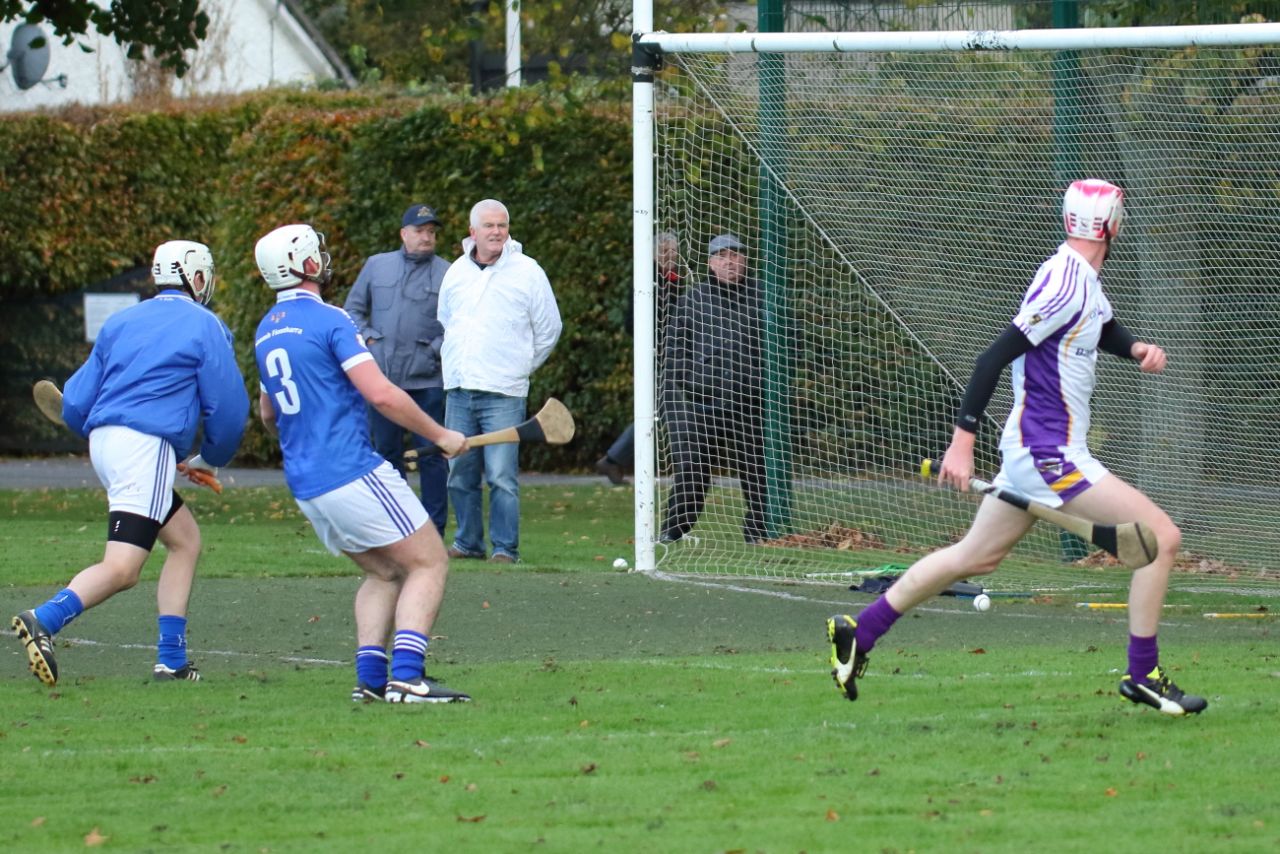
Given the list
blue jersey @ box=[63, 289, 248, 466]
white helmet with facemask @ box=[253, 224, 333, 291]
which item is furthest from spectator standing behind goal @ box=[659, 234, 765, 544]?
white helmet with facemask @ box=[253, 224, 333, 291]

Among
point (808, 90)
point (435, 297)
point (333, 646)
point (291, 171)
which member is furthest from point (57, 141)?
point (333, 646)

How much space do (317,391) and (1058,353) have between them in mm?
2633

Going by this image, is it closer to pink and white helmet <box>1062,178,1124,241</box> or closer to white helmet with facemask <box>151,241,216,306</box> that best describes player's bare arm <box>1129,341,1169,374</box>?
pink and white helmet <box>1062,178,1124,241</box>

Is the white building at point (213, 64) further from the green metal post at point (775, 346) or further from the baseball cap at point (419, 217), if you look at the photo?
the green metal post at point (775, 346)

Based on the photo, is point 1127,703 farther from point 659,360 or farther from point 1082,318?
point 659,360

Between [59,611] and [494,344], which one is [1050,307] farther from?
[494,344]

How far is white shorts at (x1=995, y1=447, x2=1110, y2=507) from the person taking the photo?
693 centimetres

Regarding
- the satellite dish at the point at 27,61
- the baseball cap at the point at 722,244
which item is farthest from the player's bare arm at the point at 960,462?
the satellite dish at the point at 27,61

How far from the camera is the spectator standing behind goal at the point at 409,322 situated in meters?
12.4

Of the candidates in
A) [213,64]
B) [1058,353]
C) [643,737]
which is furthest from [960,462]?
[213,64]

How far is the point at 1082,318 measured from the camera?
273 inches

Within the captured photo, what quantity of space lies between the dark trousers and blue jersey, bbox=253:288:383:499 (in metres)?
4.91

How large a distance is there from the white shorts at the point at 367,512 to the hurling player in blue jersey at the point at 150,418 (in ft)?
3.01

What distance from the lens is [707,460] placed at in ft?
40.0
